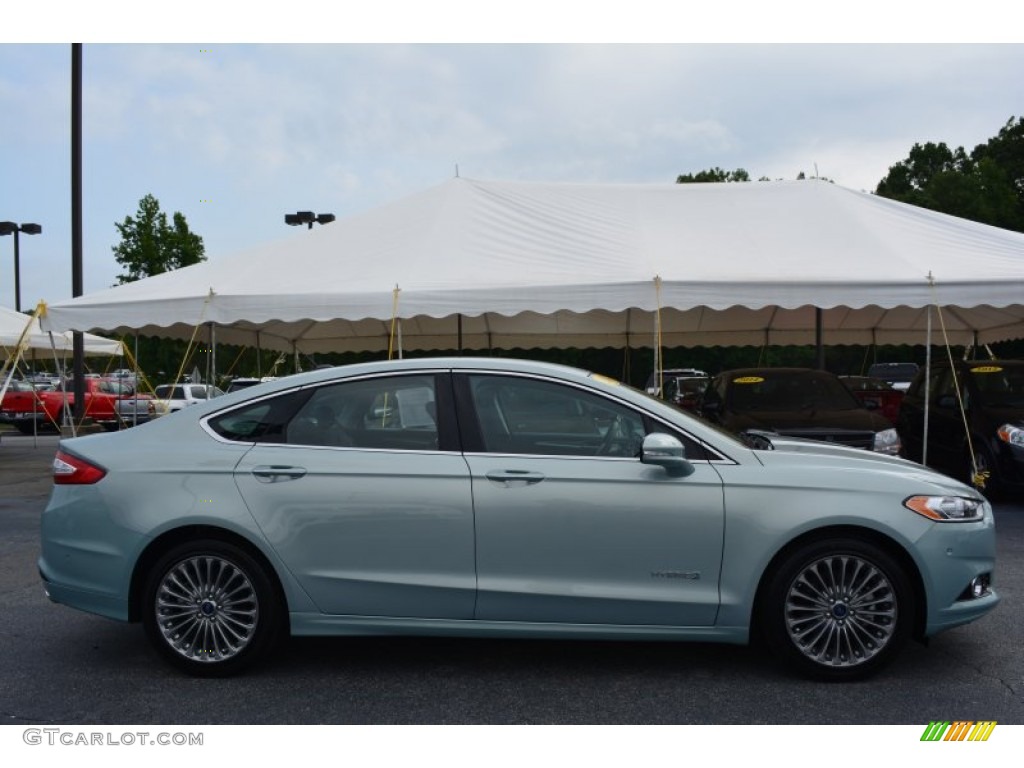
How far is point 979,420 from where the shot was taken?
10328mm

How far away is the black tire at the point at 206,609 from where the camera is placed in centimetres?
450

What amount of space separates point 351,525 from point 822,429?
6304 millimetres

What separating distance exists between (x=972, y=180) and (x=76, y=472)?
176 ft

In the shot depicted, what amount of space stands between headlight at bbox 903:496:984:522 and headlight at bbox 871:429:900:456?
4.93 m

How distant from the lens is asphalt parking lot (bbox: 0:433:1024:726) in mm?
4008

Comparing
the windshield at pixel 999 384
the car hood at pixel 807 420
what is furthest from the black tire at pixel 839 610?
the windshield at pixel 999 384

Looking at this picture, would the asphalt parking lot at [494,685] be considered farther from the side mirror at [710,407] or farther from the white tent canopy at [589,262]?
the side mirror at [710,407]

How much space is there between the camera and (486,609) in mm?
4375

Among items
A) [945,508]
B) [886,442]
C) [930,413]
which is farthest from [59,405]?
[945,508]

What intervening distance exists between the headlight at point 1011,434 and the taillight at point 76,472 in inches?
350

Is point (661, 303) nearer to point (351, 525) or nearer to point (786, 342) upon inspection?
point (351, 525)

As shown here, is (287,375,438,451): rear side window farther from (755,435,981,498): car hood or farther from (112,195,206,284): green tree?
(112,195,206,284): green tree

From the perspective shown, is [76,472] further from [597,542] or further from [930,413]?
[930,413]

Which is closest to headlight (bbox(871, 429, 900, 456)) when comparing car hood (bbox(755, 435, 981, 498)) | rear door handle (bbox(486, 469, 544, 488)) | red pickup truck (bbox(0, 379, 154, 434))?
car hood (bbox(755, 435, 981, 498))
